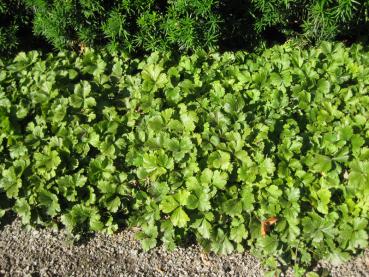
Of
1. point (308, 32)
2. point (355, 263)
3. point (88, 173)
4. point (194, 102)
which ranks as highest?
point (308, 32)

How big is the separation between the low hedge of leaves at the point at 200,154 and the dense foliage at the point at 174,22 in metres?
0.31

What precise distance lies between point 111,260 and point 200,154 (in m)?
0.87

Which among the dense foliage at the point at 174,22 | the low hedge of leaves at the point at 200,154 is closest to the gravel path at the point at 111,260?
the low hedge of leaves at the point at 200,154

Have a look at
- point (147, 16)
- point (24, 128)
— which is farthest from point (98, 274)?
point (147, 16)

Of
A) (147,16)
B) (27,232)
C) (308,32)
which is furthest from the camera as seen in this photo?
(308,32)

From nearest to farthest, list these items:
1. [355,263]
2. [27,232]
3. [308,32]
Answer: [355,263] < [27,232] < [308,32]

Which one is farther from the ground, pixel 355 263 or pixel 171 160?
pixel 171 160

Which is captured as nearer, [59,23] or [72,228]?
[72,228]

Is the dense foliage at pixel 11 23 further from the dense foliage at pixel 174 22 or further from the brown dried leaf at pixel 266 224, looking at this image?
the brown dried leaf at pixel 266 224

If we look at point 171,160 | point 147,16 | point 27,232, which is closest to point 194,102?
point 171,160

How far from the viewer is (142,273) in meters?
2.89

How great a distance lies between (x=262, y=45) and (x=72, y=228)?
2.16 meters

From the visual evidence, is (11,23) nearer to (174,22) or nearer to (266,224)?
(174,22)

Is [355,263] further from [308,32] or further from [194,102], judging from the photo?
[308,32]
